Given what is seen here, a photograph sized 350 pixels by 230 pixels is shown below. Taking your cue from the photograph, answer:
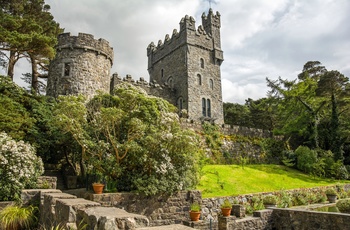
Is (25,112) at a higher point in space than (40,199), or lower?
higher

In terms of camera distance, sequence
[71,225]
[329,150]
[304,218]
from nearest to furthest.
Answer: [71,225] → [304,218] → [329,150]

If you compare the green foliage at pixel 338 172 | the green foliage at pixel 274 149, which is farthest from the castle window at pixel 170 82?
the green foliage at pixel 338 172

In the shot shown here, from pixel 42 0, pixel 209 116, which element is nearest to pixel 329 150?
pixel 209 116

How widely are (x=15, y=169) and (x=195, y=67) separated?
2455cm

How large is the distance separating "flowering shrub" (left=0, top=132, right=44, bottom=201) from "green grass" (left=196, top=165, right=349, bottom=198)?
7940 millimetres

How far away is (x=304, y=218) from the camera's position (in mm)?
10492

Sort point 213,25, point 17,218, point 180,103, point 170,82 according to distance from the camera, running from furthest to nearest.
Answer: point 213,25
point 170,82
point 180,103
point 17,218

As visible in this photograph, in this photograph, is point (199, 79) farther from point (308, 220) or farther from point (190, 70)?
point (308, 220)

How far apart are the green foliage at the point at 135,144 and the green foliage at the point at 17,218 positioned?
10.1ft

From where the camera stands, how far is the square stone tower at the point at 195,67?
98.6 ft

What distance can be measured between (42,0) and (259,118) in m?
32.0

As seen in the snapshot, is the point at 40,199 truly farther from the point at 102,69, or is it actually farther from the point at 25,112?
the point at 102,69

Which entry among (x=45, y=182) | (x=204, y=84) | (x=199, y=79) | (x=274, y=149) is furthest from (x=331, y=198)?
(x=199, y=79)

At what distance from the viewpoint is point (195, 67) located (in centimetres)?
3088
